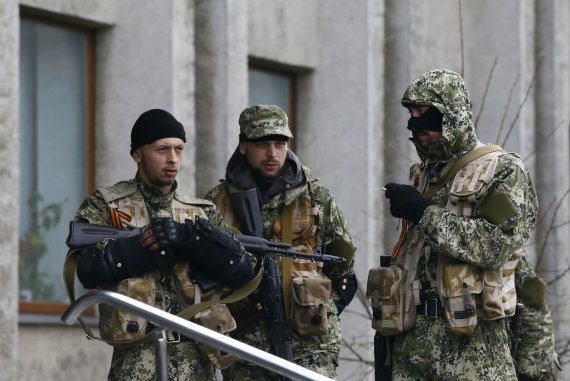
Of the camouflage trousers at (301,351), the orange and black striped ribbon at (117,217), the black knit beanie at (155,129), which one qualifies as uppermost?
the black knit beanie at (155,129)

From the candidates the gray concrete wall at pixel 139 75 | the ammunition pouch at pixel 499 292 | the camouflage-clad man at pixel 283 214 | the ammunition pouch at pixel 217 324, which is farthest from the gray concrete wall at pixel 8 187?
the ammunition pouch at pixel 499 292

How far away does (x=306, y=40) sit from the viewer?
1222 cm

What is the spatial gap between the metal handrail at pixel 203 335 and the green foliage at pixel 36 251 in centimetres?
→ 489

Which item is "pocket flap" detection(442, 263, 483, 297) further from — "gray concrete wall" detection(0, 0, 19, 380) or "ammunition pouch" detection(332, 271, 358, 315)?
"gray concrete wall" detection(0, 0, 19, 380)

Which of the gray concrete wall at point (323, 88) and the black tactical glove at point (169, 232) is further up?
the gray concrete wall at point (323, 88)

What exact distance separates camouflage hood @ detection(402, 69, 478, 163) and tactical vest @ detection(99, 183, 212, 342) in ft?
3.58

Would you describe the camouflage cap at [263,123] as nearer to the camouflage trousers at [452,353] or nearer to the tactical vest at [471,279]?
the tactical vest at [471,279]

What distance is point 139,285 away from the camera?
623cm

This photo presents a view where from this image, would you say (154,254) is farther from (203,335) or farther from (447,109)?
(447,109)

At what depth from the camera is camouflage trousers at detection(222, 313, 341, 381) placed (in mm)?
7000

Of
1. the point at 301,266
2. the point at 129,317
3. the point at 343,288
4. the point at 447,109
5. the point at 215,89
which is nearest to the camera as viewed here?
the point at 129,317

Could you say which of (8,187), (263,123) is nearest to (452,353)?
(263,123)

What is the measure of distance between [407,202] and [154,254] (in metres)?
1.13

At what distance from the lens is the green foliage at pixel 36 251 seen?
32.6 feet
